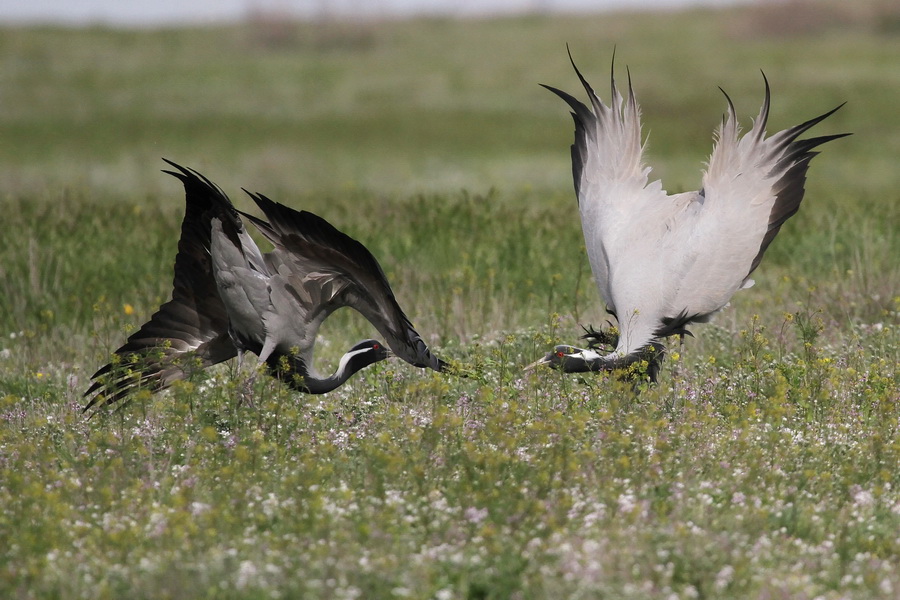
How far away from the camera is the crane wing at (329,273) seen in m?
5.89

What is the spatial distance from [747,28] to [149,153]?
2569cm

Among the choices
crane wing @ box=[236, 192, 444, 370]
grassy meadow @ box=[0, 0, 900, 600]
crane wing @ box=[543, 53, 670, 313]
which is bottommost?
grassy meadow @ box=[0, 0, 900, 600]

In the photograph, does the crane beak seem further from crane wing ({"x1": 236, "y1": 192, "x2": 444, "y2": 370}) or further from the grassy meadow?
crane wing ({"x1": 236, "y1": 192, "x2": 444, "y2": 370})

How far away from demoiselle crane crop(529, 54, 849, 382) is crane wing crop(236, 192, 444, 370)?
85cm

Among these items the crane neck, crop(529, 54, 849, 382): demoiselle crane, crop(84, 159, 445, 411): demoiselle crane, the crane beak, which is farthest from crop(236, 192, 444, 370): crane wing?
crop(529, 54, 849, 382): demoiselle crane

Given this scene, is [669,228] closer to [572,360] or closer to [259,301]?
[572,360]

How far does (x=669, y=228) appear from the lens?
6.71 m

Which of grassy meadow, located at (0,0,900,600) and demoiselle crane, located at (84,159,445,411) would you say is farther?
demoiselle crane, located at (84,159,445,411)

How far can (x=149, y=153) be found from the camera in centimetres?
2245

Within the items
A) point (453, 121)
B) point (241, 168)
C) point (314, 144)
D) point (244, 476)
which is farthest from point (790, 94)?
point (244, 476)

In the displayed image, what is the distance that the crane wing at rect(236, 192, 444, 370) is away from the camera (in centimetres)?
589

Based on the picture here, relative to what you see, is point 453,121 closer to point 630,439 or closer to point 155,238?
point 155,238

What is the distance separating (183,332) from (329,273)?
1.18 metres

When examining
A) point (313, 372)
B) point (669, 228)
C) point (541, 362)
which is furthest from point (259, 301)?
point (669, 228)
